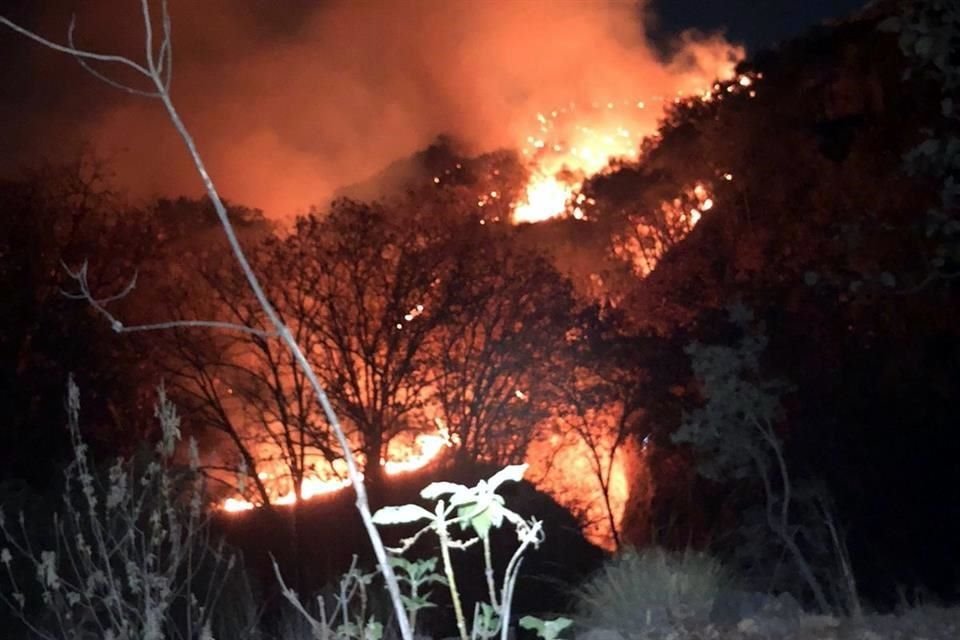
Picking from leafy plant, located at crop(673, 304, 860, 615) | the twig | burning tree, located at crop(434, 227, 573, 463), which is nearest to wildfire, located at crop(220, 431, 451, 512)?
burning tree, located at crop(434, 227, 573, 463)

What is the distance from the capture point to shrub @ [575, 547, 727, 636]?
6555mm

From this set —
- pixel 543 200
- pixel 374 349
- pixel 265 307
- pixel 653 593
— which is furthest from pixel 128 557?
pixel 543 200

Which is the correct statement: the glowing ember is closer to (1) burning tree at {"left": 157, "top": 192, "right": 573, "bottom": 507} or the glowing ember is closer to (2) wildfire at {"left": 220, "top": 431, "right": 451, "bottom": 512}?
(1) burning tree at {"left": 157, "top": 192, "right": 573, "bottom": 507}

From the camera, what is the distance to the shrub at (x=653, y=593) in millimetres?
6555

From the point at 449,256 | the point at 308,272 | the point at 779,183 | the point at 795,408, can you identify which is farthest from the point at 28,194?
the point at 779,183

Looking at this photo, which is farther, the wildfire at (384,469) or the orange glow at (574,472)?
the orange glow at (574,472)

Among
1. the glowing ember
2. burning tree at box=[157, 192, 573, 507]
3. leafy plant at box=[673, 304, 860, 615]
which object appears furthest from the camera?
the glowing ember

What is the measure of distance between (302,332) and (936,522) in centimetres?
1066

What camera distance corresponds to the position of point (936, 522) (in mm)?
12016

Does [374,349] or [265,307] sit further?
[374,349]

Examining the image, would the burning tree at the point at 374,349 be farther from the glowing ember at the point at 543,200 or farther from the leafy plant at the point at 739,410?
the leafy plant at the point at 739,410

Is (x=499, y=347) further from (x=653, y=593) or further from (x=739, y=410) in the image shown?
(x=653, y=593)

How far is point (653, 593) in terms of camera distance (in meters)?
6.89

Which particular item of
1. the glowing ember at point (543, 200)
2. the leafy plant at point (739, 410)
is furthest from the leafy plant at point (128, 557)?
the glowing ember at point (543, 200)
